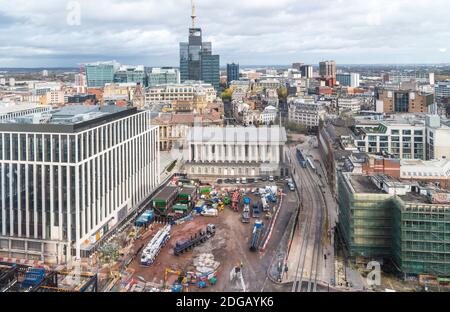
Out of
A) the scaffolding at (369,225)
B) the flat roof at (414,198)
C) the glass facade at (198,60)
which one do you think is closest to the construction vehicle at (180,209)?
the scaffolding at (369,225)

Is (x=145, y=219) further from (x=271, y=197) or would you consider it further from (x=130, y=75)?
(x=130, y=75)

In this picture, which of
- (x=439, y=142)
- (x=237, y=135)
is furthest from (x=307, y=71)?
(x=439, y=142)

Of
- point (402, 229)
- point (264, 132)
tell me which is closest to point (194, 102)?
point (264, 132)

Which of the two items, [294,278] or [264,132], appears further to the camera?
[264,132]

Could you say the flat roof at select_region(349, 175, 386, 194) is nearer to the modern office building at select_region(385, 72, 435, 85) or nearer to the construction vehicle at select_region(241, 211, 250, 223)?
the construction vehicle at select_region(241, 211, 250, 223)

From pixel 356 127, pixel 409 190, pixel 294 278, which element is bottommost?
pixel 294 278

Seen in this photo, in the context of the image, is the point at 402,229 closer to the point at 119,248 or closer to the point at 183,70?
the point at 119,248
